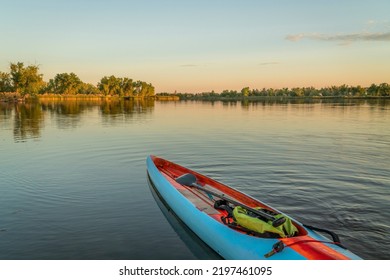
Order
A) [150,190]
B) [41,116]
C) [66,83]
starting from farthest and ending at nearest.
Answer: [66,83], [41,116], [150,190]

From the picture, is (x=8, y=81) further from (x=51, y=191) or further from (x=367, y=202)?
(x=367, y=202)

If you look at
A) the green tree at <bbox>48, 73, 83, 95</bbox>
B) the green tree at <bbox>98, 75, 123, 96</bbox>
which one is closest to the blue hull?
the green tree at <bbox>48, 73, 83, 95</bbox>

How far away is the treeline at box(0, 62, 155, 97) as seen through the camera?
11306 cm

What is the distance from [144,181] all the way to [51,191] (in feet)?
12.0

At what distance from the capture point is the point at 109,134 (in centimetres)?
2742

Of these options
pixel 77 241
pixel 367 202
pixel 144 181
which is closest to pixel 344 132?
pixel 367 202

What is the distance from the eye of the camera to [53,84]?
538ft

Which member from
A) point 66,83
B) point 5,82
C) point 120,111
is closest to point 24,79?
point 5,82

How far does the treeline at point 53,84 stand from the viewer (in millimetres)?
113062

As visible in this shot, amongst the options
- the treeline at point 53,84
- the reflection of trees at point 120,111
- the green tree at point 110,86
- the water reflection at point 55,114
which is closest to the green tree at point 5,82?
the treeline at point 53,84

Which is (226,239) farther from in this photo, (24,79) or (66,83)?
(66,83)

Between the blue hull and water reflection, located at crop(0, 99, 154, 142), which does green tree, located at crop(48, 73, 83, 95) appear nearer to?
water reflection, located at crop(0, 99, 154, 142)

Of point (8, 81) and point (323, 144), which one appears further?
point (8, 81)

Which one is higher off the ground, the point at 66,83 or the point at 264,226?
the point at 66,83
